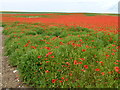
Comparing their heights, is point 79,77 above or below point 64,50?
below

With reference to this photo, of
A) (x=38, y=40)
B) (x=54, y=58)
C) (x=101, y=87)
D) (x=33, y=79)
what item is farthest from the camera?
(x=38, y=40)

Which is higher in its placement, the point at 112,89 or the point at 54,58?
the point at 54,58

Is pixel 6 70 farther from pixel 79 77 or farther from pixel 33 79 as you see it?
pixel 79 77

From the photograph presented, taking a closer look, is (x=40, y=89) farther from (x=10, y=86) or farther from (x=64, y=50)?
(x=64, y=50)

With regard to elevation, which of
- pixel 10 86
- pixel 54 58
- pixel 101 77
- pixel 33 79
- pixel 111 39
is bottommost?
pixel 10 86

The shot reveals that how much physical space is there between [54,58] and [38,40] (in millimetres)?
3876

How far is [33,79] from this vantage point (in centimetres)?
540

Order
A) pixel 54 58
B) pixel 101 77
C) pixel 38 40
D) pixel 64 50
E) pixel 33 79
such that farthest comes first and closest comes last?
1. pixel 38 40
2. pixel 64 50
3. pixel 54 58
4. pixel 33 79
5. pixel 101 77

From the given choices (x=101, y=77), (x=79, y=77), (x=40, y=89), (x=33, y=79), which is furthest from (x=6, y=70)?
(x=101, y=77)

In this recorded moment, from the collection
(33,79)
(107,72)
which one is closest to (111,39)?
(107,72)

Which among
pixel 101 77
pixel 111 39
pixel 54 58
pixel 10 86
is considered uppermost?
pixel 111 39

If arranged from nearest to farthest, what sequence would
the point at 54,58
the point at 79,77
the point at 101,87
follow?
1. the point at 101,87
2. the point at 79,77
3. the point at 54,58

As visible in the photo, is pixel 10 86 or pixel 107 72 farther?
pixel 10 86

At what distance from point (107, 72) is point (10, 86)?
414 cm
